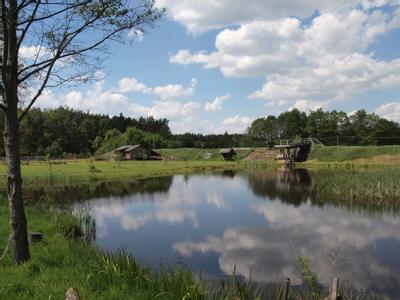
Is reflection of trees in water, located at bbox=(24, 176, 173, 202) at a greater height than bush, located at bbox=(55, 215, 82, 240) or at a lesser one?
lesser

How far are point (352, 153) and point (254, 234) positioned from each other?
201ft

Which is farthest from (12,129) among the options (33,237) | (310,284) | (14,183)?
(310,284)

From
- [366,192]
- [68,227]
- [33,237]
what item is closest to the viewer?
[33,237]

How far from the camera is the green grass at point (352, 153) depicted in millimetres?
70137

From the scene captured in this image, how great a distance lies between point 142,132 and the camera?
115 meters

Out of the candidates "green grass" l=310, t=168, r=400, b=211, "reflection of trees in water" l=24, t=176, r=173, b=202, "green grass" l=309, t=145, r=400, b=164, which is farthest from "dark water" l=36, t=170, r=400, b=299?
"green grass" l=309, t=145, r=400, b=164

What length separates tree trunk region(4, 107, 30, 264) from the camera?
30.5 ft

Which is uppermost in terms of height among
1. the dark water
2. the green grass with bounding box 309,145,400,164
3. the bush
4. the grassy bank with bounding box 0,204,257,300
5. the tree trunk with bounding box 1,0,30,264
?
the tree trunk with bounding box 1,0,30,264

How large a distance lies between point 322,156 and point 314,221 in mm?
61075

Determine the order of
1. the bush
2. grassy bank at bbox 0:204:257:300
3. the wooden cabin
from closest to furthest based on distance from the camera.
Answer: grassy bank at bbox 0:204:257:300 < the bush < the wooden cabin

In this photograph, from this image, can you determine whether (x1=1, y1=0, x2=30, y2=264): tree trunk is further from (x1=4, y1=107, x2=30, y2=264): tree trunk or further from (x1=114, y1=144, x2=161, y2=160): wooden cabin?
(x1=114, y1=144, x2=161, y2=160): wooden cabin

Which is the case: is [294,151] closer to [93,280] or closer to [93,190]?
[93,190]

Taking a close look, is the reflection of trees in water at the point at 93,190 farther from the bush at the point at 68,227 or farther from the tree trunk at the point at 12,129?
the tree trunk at the point at 12,129

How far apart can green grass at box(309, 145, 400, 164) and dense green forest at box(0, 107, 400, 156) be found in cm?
2254
